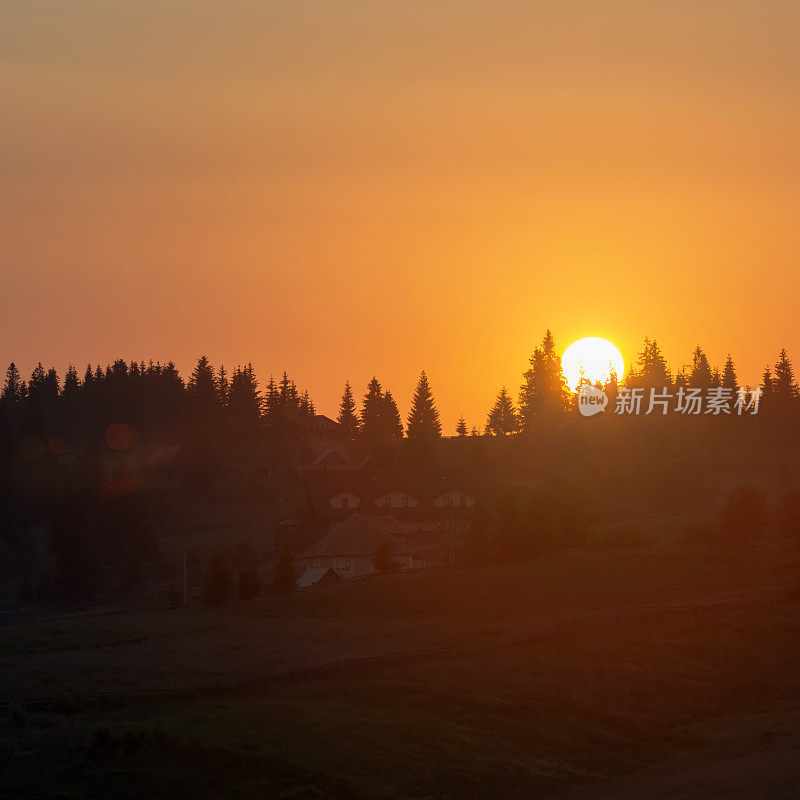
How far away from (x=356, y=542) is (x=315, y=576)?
4438 millimetres

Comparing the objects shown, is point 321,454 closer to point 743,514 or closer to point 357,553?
point 357,553

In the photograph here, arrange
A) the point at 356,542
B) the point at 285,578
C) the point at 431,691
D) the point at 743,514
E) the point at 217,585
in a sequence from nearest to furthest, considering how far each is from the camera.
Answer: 1. the point at 431,691
2. the point at 217,585
3. the point at 285,578
4. the point at 356,542
5. the point at 743,514

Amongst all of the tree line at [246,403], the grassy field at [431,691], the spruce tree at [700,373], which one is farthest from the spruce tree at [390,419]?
the grassy field at [431,691]

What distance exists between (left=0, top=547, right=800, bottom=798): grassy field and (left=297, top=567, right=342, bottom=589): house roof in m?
8.16

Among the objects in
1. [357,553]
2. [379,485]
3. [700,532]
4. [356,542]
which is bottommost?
[700,532]

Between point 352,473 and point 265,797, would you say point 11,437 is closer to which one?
point 352,473

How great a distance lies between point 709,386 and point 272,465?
222 feet

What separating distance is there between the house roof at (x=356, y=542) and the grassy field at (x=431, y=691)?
9478mm

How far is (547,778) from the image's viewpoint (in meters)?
34.7

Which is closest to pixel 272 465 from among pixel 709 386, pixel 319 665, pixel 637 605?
pixel 709 386

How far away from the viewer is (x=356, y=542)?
84250 mm

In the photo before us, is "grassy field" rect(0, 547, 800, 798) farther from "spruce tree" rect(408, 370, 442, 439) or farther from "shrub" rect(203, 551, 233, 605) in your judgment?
"spruce tree" rect(408, 370, 442, 439)

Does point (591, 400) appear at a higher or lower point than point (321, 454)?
higher

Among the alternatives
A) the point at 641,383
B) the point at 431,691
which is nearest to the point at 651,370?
the point at 641,383
